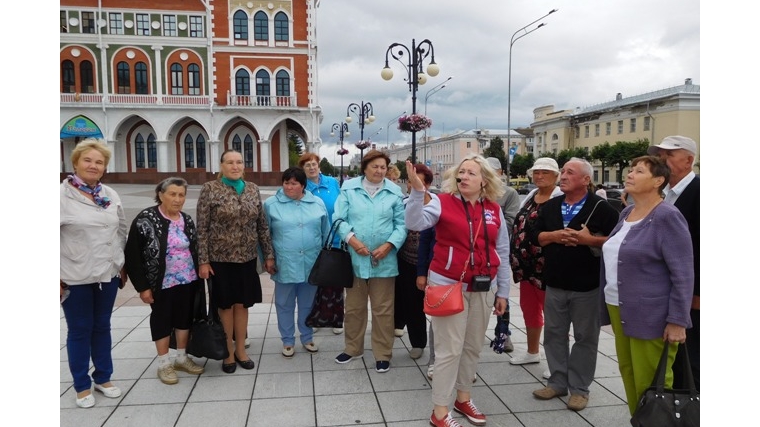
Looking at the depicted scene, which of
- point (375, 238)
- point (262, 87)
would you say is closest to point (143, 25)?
point (262, 87)

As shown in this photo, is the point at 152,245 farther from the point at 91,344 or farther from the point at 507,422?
the point at 507,422

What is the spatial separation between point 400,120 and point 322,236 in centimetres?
357

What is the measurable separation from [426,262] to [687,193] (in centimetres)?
198

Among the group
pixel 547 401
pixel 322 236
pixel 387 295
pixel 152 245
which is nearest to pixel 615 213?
pixel 547 401

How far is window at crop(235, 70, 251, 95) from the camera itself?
32.9 meters

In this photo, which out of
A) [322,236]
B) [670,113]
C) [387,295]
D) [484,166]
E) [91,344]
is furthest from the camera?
[670,113]

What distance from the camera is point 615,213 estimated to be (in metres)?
3.69

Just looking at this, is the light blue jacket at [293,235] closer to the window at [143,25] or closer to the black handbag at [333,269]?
the black handbag at [333,269]

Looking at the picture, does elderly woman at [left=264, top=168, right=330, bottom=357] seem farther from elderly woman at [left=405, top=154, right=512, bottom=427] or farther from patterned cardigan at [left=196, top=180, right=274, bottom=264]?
elderly woman at [left=405, top=154, right=512, bottom=427]

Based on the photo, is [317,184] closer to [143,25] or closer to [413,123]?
[413,123]

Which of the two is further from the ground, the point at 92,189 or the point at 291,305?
the point at 92,189

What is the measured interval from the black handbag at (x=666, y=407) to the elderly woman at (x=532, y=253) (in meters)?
1.57

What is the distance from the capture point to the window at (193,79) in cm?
3272

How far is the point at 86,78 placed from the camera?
3228 centimetres
